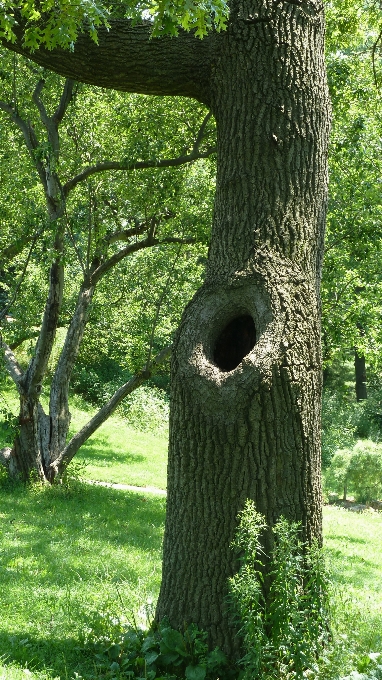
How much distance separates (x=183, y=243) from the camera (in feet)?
42.8

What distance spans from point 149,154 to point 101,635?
303 inches

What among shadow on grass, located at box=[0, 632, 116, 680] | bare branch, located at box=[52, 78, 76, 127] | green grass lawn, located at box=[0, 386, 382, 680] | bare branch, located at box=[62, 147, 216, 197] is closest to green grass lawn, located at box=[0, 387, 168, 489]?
green grass lawn, located at box=[0, 386, 382, 680]

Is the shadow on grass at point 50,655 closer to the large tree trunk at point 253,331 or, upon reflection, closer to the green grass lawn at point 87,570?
the green grass lawn at point 87,570

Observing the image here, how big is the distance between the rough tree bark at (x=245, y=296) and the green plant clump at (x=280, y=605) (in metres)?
0.23

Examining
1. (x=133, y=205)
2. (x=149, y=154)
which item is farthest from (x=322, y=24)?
(x=133, y=205)

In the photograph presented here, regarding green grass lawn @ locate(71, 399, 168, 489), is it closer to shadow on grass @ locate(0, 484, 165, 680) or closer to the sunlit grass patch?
shadow on grass @ locate(0, 484, 165, 680)

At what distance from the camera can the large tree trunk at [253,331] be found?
182 inches

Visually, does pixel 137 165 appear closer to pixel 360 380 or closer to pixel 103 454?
pixel 103 454

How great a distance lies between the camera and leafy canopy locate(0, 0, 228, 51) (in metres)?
4.17

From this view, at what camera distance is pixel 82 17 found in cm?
489

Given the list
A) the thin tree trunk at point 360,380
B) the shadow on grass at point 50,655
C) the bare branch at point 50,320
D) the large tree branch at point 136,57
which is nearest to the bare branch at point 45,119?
the bare branch at point 50,320

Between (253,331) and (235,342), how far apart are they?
155 mm

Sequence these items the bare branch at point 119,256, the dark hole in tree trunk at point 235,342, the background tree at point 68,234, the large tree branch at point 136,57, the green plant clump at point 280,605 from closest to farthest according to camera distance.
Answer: the green plant clump at point 280,605, the dark hole in tree trunk at point 235,342, the large tree branch at point 136,57, the background tree at point 68,234, the bare branch at point 119,256

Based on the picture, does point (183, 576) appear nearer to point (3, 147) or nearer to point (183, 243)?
point (183, 243)
